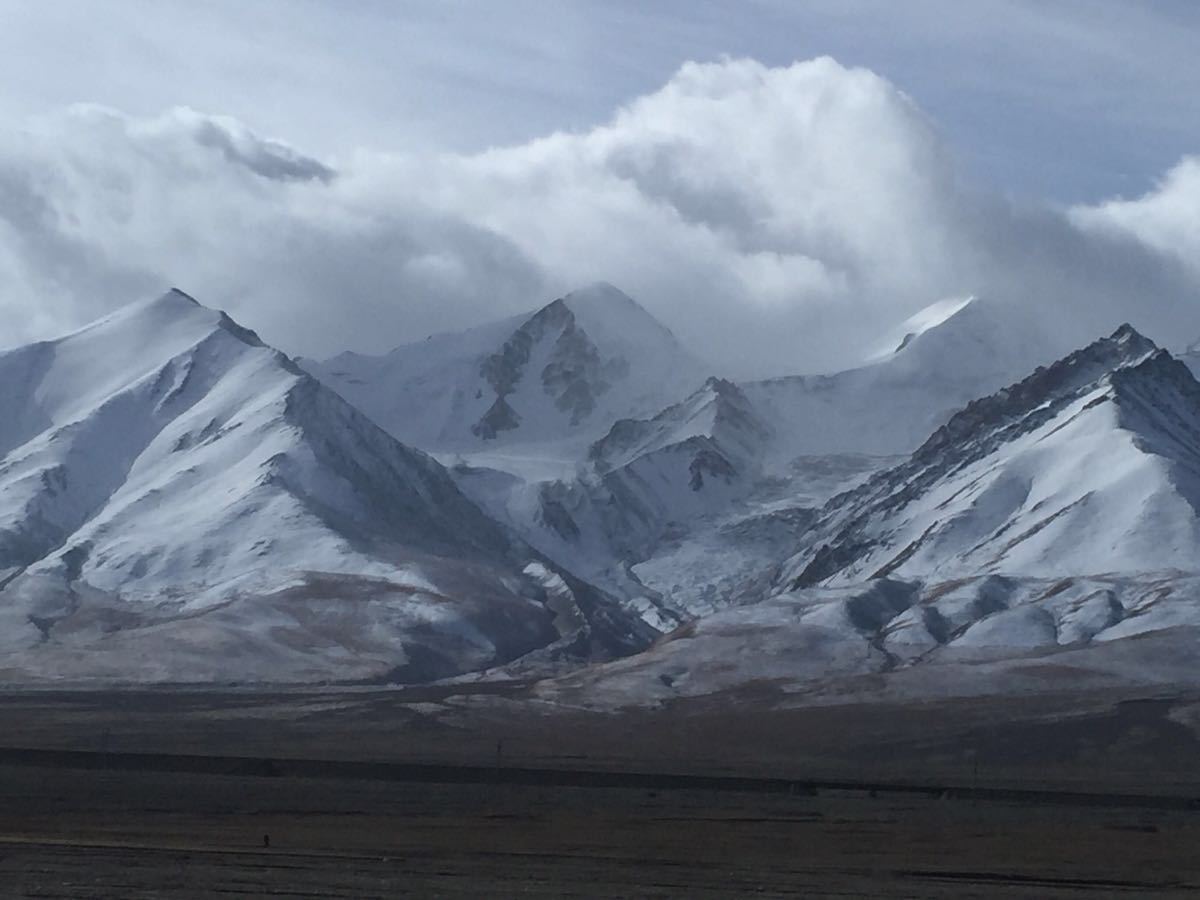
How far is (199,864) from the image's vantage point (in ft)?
279

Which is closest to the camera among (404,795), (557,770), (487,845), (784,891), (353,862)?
(784,891)

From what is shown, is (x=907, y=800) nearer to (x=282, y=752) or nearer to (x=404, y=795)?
(x=404, y=795)

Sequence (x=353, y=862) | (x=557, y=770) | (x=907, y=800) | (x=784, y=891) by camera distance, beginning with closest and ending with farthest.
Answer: (x=784, y=891)
(x=353, y=862)
(x=907, y=800)
(x=557, y=770)

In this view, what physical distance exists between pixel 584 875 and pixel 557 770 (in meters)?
81.5

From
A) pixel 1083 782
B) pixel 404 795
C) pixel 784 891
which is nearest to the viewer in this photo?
pixel 784 891

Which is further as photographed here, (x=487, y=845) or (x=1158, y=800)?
(x=1158, y=800)

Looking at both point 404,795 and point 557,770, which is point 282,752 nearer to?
point 557,770

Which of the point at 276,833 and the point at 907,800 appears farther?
the point at 907,800

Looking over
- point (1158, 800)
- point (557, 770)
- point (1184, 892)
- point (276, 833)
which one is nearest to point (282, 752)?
point (557, 770)

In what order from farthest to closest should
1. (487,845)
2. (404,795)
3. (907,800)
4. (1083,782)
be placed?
(1083,782) → (907,800) → (404,795) → (487,845)

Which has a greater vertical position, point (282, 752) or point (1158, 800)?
point (282, 752)

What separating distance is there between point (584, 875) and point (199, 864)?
15059mm

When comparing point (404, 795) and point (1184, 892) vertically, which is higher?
point (404, 795)

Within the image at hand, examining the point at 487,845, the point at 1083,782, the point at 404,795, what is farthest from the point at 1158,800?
the point at 487,845
